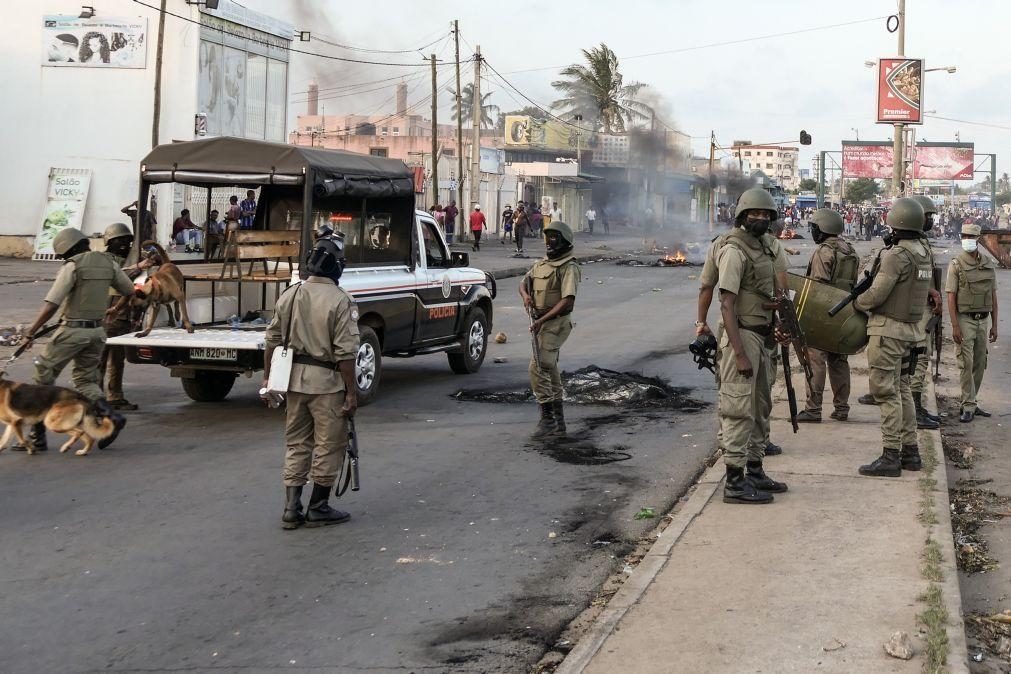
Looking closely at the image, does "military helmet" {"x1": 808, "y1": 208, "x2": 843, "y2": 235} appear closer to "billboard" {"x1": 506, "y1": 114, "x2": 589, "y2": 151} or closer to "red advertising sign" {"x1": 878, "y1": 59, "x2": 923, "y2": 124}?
"red advertising sign" {"x1": 878, "y1": 59, "x2": 923, "y2": 124}

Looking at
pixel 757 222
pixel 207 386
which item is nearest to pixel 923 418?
pixel 757 222

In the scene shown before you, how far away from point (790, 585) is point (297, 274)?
235 inches

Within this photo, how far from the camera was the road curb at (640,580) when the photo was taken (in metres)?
4.75

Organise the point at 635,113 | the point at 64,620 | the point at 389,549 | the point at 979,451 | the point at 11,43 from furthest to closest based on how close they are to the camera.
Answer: the point at 635,113
the point at 11,43
the point at 979,451
the point at 389,549
the point at 64,620

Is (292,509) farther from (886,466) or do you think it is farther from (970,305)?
(970,305)

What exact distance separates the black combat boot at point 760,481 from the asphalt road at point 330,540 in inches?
23.7

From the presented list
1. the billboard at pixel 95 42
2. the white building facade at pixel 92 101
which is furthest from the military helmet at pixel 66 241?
the billboard at pixel 95 42

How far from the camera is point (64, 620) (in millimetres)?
5270

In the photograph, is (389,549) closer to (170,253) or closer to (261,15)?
(170,253)

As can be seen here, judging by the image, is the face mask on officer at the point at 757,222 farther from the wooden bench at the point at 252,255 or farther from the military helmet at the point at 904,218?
the wooden bench at the point at 252,255

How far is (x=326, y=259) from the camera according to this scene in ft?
21.7

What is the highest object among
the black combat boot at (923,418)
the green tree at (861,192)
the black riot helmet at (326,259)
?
the green tree at (861,192)

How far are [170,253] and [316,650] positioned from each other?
28.1ft

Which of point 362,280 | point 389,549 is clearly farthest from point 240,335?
point 389,549
